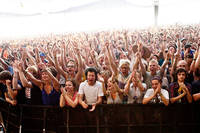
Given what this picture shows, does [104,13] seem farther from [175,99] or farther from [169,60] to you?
[175,99]

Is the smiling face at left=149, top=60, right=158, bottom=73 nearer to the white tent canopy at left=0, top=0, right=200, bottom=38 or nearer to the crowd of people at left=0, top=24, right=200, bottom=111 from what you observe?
the crowd of people at left=0, top=24, right=200, bottom=111

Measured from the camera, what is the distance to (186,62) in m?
4.46

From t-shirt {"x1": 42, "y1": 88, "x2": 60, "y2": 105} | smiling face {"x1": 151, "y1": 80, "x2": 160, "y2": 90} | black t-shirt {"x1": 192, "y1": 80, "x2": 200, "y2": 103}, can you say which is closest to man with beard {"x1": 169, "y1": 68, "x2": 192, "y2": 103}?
black t-shirt {"x1": 192, "y1": 80, "x2": 200, "y2": 103}

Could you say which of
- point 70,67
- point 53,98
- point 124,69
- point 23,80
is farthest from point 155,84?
point 23,80

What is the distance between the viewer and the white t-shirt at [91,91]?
14.7ft

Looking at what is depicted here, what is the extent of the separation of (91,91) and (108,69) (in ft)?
1.75

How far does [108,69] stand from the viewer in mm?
4617

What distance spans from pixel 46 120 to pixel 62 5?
97.2 inches

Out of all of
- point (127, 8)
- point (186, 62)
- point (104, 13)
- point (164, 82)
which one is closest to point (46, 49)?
point (104, 13)

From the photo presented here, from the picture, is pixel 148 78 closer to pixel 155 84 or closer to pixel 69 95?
pixel 155 84

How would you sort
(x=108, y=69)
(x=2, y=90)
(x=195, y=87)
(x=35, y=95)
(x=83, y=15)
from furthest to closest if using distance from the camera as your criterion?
1. (x=2, y=90)
2. (x=83, y=15)
3. (x=35, y=95)
4. (x=108, y=69)
5. (x=195, y=87)

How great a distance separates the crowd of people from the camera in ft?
14.4

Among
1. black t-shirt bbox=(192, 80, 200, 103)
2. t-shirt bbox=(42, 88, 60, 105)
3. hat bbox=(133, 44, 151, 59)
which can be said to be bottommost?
t-shirt bbox=(42, 88, 60, 105)

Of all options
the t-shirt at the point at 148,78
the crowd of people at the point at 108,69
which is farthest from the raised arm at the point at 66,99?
the t-shirt at the point at 148,78
